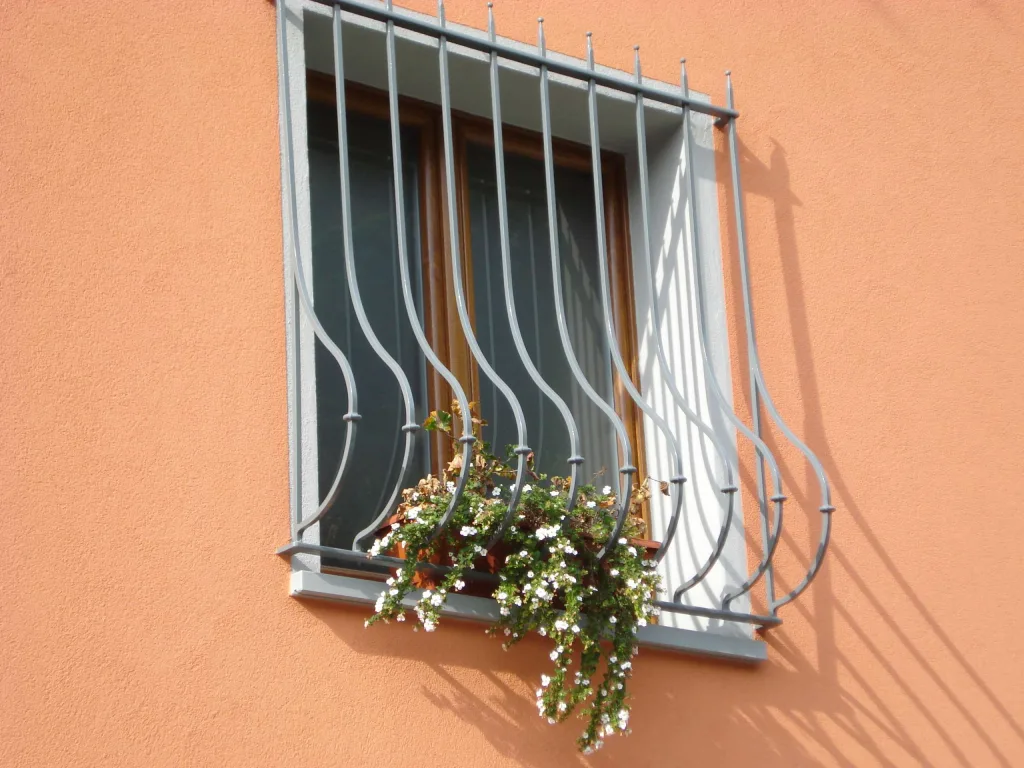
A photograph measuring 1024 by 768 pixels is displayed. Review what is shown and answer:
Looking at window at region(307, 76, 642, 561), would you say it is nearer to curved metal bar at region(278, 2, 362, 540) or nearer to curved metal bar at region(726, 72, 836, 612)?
curved metal bar at region(278, 2, 362, 540)

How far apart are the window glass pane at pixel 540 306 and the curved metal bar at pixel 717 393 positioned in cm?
33

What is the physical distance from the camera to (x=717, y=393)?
4.19 metres

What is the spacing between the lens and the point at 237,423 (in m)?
3.67

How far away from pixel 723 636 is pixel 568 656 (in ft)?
1.71

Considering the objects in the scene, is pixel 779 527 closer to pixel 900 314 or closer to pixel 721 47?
pixel 900 314

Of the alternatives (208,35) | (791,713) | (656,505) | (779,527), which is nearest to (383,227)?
(208,35)

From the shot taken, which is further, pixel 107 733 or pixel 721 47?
pixel 721 47

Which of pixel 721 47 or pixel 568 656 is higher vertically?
pixel 721 47

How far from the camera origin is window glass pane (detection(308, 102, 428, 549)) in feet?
13.3

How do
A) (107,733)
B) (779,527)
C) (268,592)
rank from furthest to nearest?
(779,527), (268,592), (107,733)

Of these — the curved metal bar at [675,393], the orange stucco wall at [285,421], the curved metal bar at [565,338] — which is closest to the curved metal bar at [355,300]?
the orange stucco wall at [285,421]

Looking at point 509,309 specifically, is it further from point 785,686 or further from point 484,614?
point 785,686

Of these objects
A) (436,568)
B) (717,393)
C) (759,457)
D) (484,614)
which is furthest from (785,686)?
(436,568)

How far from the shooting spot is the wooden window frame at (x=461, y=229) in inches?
170
